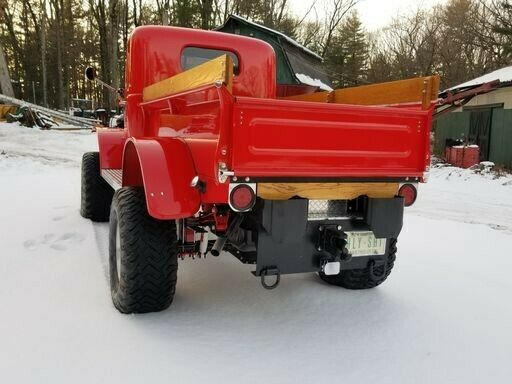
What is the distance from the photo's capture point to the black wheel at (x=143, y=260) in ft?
9.18

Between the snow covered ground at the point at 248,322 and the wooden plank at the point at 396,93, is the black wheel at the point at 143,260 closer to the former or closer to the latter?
the snow covered ground at the point at 248,322

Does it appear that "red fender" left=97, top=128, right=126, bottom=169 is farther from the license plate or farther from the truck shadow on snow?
the license plate

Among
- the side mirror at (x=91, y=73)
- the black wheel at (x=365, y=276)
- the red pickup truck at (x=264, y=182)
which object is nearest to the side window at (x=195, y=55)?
the red pickup truck at (x=264, y=182)

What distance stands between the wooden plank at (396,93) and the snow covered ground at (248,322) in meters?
1.53

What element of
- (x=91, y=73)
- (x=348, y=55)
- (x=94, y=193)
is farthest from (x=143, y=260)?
(x=348, y=55)

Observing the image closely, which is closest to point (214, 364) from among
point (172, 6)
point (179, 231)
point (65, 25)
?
point (179, 231)

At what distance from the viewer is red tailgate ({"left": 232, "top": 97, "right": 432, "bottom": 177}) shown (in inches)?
96.7

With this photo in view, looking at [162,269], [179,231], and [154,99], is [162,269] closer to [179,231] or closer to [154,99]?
[179,231]

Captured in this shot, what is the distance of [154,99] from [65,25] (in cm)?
3310

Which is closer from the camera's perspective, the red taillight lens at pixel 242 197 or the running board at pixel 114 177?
the red taillight lens at pixel 242 197

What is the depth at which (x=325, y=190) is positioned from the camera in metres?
2.73

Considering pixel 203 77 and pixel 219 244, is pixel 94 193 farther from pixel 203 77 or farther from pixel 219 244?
pixel 203 77

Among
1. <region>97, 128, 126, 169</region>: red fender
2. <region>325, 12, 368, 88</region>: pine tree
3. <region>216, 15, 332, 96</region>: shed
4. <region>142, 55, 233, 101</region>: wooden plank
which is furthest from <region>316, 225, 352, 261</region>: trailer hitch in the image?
<region>325, 12, 368, 88</region>: pine tree

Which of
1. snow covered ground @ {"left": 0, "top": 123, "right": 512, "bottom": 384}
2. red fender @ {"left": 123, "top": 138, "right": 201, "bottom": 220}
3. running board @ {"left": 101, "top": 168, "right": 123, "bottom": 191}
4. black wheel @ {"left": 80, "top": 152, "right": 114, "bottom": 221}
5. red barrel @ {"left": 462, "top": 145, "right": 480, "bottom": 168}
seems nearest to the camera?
snow covered ground @ {"left": 0, "top": 123, "right": 512, "bottom": 384}
